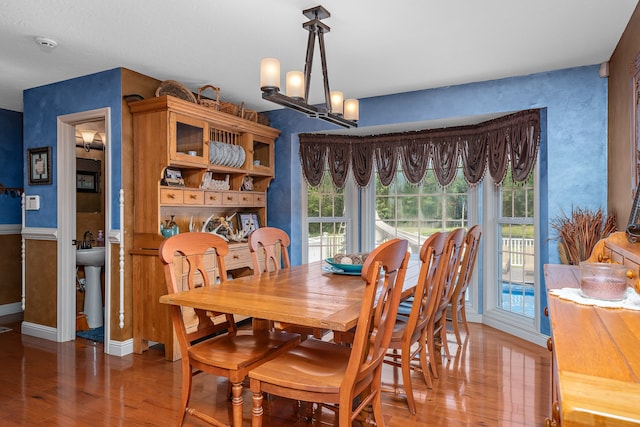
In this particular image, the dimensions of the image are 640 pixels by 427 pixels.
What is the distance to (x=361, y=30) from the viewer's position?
9.02ft

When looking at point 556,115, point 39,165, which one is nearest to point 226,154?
point 39,165

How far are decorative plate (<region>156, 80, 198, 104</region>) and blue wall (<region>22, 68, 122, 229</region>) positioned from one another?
0.36 m

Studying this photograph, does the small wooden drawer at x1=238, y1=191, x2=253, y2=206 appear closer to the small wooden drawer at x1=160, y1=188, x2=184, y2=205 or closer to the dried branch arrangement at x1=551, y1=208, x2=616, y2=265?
the small wooden drawer at x1=160, y1=188, x2=184, y2=205

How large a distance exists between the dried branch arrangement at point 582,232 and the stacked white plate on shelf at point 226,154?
3031mm

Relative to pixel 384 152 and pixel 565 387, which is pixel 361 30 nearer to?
pixel 384 152

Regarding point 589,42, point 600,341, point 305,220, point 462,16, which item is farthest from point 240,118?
point 600,341

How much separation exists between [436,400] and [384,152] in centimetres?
297

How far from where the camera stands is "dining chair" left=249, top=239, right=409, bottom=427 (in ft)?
5.32

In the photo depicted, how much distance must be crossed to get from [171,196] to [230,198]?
0.80 m

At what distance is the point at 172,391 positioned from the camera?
274cm

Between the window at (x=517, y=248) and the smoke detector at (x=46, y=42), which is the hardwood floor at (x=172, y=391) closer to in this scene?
the window at (x=517, y=248)

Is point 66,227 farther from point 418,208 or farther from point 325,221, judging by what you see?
point 418,208

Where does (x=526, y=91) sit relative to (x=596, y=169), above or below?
above

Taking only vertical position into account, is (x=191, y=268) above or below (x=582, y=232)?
below
